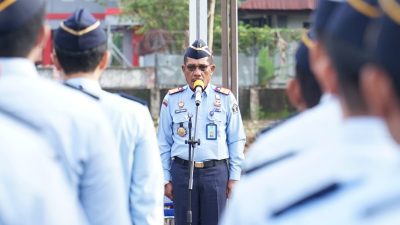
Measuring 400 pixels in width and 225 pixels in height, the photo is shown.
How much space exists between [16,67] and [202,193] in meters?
5.18

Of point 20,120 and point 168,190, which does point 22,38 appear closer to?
point 20,120

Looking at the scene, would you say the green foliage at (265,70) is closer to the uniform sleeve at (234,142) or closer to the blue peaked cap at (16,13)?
the uniform sleeve at (234,142)

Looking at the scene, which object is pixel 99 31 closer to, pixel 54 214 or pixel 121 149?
pixel 121 149

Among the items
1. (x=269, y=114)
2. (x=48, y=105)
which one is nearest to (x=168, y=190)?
(x=48, y=105)

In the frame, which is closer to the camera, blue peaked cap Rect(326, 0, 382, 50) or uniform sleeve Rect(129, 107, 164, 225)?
blue peaked cap Rect(326, 0, 382, 50)

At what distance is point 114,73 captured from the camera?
26.0m

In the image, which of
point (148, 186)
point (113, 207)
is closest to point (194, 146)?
point (148, 186)

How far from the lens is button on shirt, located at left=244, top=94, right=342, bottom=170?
1.87 metres

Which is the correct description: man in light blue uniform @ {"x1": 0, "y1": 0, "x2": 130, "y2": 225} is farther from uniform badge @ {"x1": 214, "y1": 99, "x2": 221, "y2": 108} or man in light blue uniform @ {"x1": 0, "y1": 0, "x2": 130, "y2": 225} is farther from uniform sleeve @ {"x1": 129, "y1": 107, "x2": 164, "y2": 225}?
uniform badge @ {"x1": 214, "y1": 99, "x2": 221, "y2": 108}

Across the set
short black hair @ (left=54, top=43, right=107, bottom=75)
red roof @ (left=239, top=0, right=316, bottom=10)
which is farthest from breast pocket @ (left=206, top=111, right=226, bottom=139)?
red roof @ (left=239, top=0, right=316, bottom=10)

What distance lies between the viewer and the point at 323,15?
2066 mm

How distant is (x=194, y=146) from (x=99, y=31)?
12.5 feet

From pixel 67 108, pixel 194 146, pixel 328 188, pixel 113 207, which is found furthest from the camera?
pixel 194 146

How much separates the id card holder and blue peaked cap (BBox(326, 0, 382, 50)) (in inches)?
225
